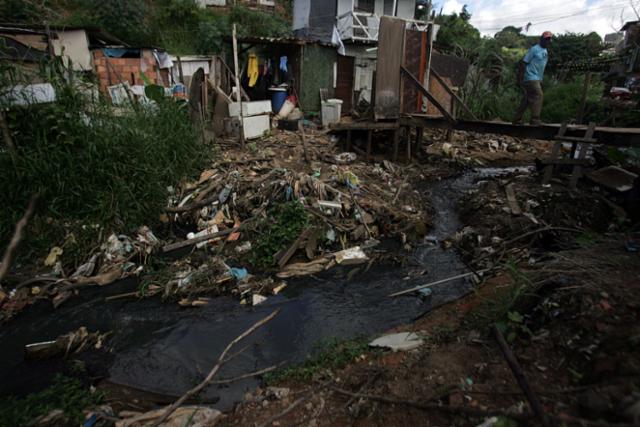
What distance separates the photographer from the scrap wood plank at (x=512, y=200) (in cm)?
642

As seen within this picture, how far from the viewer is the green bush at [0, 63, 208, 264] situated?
5.47m

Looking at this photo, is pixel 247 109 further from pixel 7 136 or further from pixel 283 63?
pixel 7 136

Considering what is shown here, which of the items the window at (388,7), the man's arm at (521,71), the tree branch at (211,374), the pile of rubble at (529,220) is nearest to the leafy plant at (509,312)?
the pile of rubble at (529,220)

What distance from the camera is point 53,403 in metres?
3.11

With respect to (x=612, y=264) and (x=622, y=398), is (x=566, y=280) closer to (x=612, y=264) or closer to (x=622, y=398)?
(x=612, y=264)

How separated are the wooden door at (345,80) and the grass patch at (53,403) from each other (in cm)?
1496

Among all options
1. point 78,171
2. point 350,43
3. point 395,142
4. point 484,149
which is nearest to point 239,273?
point 78,171

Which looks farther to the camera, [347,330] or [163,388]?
[347,330]

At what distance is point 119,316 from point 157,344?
884 millimetres

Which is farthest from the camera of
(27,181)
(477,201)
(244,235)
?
(477,201)

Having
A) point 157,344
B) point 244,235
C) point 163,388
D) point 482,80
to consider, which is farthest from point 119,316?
point 482,80

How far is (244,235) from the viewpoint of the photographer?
6.22m

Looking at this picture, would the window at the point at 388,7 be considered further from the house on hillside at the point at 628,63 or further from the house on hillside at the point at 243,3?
the house on hillside at the point at 628,63

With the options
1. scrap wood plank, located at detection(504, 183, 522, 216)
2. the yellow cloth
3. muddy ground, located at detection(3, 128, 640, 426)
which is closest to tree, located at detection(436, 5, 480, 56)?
the yellow cloth
